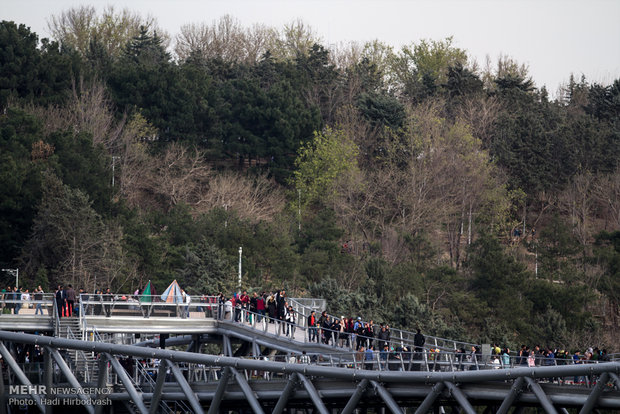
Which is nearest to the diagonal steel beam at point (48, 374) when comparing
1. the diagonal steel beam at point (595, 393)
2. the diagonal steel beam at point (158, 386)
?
the diagonal steel beam at point (158, 386)

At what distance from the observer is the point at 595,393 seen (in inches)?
1117

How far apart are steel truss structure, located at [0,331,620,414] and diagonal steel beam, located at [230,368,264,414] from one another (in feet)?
0.09

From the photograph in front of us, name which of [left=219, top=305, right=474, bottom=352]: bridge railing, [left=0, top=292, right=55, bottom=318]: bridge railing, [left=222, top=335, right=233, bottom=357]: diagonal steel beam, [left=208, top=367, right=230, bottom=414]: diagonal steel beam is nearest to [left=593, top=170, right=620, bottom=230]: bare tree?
[left=219, top=305, right=474, bottom=352]: bridge railing

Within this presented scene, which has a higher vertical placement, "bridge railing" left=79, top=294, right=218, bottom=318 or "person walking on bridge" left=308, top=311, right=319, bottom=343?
"bridge railing" left=79, top=294, right=218, bottom=318

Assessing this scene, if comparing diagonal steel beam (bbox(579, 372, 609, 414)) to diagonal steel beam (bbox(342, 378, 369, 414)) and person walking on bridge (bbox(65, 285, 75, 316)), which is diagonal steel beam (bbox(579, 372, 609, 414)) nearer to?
diagonal steel beam (bbox(342, 378, 369, 414))

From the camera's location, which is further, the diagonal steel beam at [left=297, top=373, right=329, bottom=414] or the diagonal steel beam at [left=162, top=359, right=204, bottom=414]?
the diagonal steel beam at [left=162, top=359, right=204, bottom=414]

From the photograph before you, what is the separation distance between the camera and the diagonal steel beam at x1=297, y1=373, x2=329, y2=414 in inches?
1235

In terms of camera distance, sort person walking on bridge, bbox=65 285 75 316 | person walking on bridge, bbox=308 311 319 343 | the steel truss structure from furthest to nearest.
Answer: person walking on bridge, bbox=65 285 75 316 → person walking on bridge, bbox=308 311 319 343 → the steel truss structure

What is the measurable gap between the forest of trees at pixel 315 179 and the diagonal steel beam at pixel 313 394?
3547 cm

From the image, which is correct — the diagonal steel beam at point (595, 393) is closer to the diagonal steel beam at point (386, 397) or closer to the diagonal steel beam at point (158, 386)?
the diagonal steel beam at point (386, 397)

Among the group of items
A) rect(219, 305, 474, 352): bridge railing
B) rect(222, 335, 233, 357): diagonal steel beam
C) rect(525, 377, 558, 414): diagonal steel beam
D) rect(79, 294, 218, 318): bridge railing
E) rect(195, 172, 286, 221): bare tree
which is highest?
rect(195, 172, 286, 221): bare tree

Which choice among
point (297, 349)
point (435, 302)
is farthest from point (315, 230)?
point (297, 349)

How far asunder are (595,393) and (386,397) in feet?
19.0

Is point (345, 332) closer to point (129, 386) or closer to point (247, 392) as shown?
point (247, 392)
